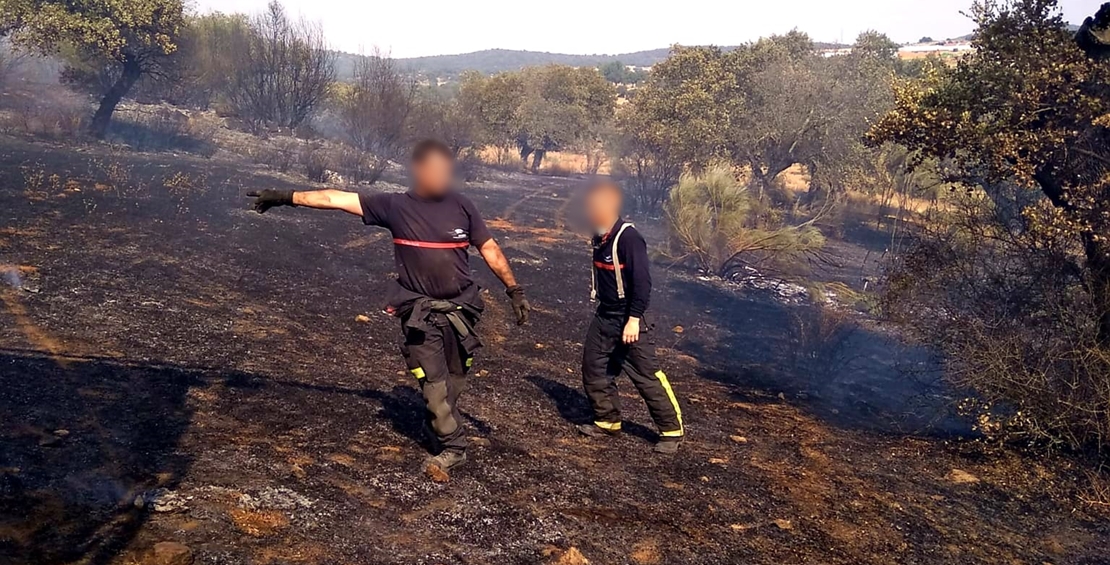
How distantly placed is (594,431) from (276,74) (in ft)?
91.5

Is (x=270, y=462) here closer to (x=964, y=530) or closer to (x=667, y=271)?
(x=964, y=530)

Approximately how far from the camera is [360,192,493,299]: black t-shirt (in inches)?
178

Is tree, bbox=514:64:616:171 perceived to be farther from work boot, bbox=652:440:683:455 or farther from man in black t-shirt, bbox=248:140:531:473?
man in black t-shirt, bbox=248:140:531:473

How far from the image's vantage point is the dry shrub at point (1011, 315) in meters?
6.08

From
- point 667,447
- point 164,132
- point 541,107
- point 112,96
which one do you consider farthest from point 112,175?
point 541,107

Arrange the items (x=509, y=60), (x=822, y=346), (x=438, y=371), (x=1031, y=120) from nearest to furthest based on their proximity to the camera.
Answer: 1. (x=438, y=371)
2. (x=1031, y=120)
3. (x=822, y=346)
4. (x=509, y=60)

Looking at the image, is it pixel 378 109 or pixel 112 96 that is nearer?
pixel 112 96

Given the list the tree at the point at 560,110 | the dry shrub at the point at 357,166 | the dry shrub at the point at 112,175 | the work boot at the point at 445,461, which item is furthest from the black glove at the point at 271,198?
the tree at the point at 560,110

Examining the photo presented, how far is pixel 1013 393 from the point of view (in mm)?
6324

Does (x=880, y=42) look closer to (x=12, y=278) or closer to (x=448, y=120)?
(x=448, y=120)

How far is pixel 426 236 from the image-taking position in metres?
4.52

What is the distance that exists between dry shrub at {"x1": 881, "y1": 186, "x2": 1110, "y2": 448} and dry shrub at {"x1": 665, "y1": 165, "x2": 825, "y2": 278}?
674cm

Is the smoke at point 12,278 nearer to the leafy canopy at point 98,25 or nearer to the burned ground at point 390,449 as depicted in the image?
the burned ground at point 390,449

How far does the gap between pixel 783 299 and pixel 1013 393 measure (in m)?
7.79
